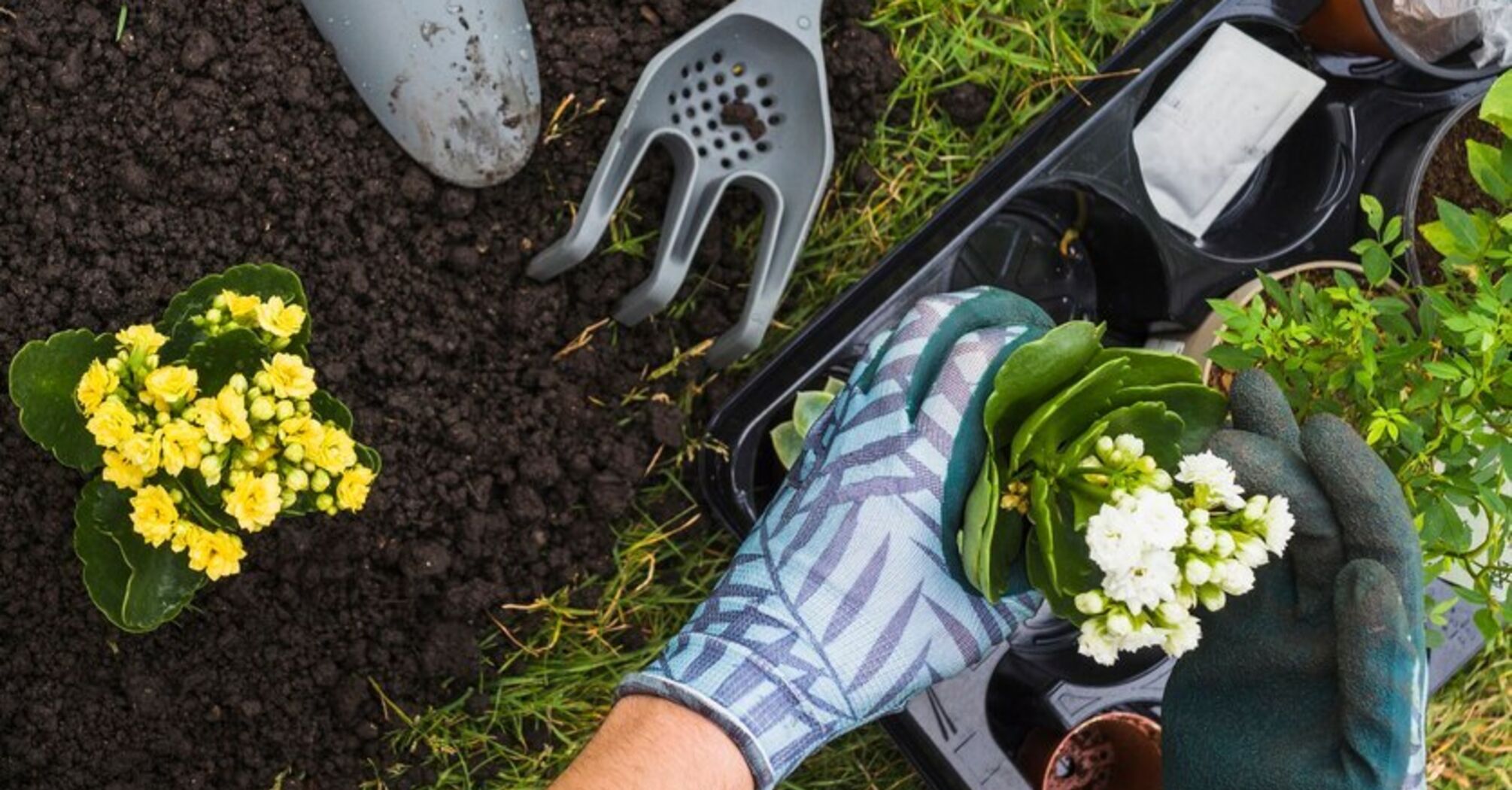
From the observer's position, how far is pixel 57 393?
108 cm

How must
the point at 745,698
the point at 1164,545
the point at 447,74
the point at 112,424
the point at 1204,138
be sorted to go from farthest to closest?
the point at 1204,138, the point at 447,74, the point at 745,698, the point at 112,424, the point at 1164,545

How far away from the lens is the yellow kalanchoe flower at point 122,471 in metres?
0.98

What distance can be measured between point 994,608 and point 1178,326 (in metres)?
0.40

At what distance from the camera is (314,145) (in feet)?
4.12

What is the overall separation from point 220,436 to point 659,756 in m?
0.41

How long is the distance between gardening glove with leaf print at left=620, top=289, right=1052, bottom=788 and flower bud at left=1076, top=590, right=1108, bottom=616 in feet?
0.72

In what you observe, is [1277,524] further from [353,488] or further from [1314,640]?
[353,488]

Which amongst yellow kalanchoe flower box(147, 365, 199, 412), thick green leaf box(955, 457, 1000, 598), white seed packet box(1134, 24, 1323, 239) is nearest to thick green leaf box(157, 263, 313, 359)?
yellow kalanchoe flower box(147, 365, 199, 412)

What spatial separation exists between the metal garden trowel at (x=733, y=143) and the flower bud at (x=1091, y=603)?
515 mm

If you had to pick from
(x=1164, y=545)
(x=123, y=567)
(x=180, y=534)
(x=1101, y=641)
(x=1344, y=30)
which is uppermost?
(x=1344, y=30)

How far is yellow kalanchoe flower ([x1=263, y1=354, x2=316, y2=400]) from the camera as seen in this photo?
98cm

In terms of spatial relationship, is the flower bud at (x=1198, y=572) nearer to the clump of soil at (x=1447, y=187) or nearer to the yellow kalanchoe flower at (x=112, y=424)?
the clump of soil at (x=1447, y=187)

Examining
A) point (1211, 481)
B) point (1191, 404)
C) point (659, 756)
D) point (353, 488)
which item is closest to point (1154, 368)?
point (1191, 404)

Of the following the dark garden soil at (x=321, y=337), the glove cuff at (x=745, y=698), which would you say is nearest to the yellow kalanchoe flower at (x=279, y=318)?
the dark garden soil at (x=321, y=337)
